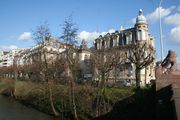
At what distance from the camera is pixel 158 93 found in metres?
19.3

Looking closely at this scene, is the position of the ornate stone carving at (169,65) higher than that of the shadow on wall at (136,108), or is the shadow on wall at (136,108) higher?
the ornate stone carving at (169,65)

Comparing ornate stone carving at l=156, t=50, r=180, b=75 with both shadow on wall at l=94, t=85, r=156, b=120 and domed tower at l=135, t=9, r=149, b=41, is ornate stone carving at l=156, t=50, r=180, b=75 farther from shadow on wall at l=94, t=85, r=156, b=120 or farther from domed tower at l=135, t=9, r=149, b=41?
domed tower at l=135, t=9, r=149, b=41

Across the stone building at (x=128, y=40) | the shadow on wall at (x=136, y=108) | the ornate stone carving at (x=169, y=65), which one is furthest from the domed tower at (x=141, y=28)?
the ornate stone carving at (x=169, y=65)

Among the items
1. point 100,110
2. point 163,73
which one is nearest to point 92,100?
point 100,110

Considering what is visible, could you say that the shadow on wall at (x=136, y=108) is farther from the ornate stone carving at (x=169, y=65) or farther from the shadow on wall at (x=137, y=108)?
the ornate stone carving at (x=169, y=65)

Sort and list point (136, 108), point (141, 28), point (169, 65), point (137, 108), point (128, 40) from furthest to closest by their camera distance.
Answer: point (128, 40) → point (141, 28) → point (136, 108) → point (137, 108) → point (169, 65)

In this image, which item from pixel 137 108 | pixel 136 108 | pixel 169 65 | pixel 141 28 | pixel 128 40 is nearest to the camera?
pixel 169 65

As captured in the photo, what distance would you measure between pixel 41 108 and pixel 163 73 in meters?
25.1

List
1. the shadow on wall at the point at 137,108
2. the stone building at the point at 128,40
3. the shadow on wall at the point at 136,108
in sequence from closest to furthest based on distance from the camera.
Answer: the shadow on wall at the point at 137,108 < the shadow on wall at the point at 136,108 < the stone building at the point at 128,40

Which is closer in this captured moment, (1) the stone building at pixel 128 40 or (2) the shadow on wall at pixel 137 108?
(2) the shadow on wall at pixel 137 108

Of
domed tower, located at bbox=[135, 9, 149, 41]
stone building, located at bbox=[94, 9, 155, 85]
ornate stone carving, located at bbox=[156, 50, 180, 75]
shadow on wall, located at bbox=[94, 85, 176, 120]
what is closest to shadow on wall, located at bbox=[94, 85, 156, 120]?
shadow on wall, located at bbox=[94, 85, 176, 120]

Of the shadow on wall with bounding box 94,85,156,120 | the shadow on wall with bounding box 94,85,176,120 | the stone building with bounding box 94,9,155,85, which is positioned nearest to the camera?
the shadow on wall with bounding box 94,85,176,120

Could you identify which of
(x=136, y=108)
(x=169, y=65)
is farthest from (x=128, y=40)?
(x=169, y=65)

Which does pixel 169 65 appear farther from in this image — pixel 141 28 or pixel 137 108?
pixel 141 28
